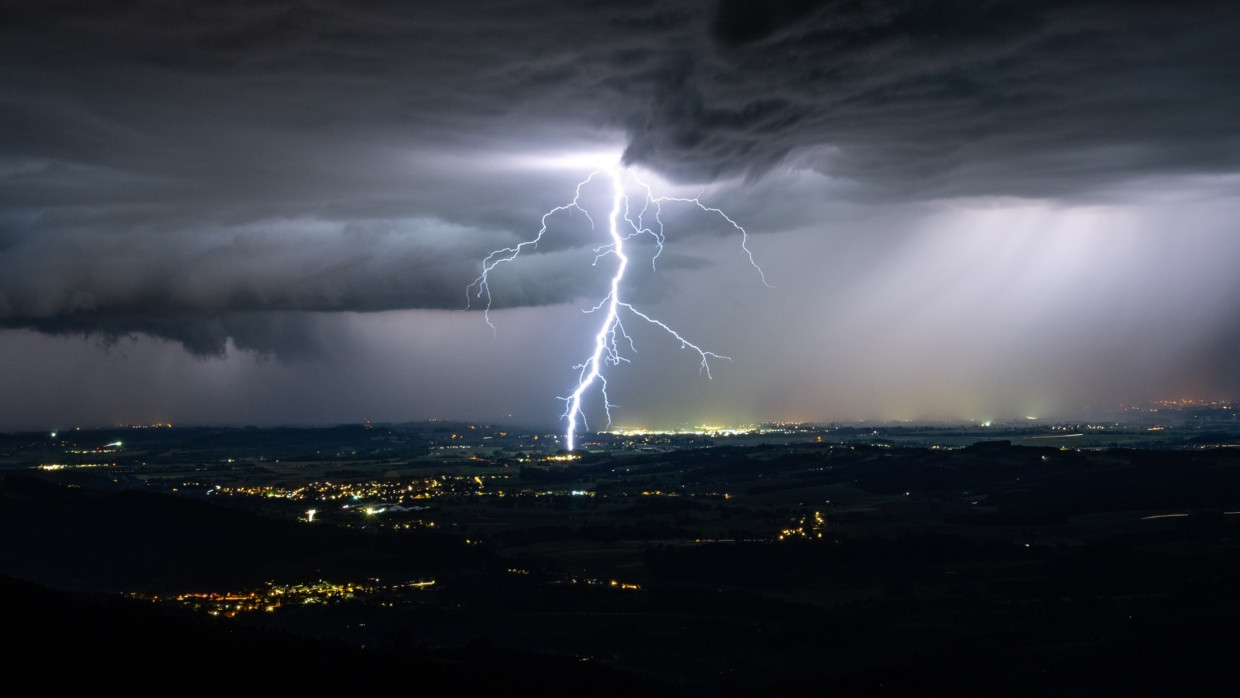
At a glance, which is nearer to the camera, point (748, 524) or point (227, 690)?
point (227, 690)

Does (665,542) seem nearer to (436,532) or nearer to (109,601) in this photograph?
(436,532)

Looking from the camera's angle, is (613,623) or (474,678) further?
(613,623)

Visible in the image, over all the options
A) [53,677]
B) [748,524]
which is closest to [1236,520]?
[748,524]

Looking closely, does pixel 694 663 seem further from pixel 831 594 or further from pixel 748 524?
pixel 748 524

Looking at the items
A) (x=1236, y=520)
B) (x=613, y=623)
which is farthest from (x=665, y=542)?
(x=1236, y=520)

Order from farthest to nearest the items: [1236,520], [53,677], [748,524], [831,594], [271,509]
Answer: [271,509] < [748,524] < [1236,520] < [831,594] < [53,677]

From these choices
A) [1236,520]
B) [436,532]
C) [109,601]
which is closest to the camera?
[109,601]
